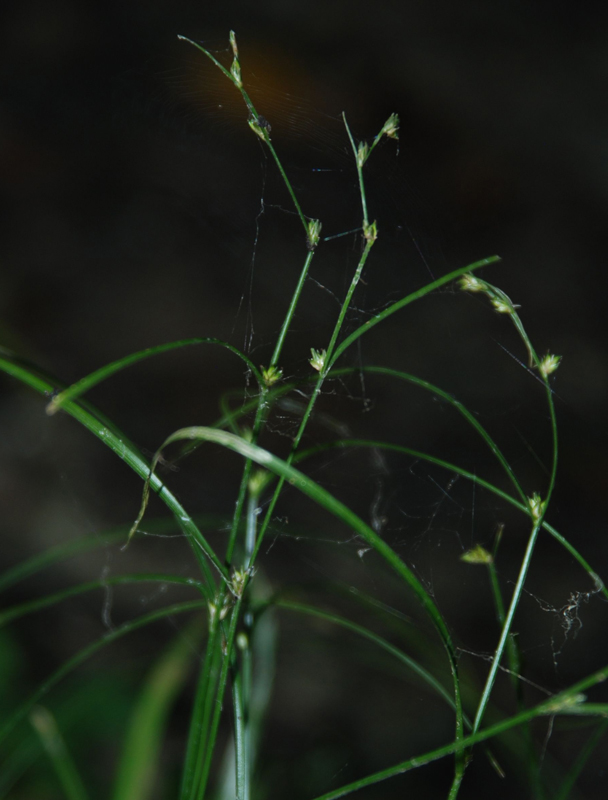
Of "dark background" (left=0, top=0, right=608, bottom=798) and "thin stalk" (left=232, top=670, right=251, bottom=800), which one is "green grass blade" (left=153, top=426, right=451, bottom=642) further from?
"dark background" (left=0, top=0, right=608, bottom=798)

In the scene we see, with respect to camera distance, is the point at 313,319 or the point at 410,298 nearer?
the point at 410,298

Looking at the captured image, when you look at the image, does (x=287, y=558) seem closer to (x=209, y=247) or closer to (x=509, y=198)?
(x=209, y=247)

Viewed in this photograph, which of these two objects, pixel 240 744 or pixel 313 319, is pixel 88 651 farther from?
pixel 313 319

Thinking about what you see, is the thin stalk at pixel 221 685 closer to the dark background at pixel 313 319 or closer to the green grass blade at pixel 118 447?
the green grass blade at pixel 118 447

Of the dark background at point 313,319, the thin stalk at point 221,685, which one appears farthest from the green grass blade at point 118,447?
the dark background at point 313,319

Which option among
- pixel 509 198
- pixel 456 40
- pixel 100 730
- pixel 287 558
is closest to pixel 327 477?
pixel 287 558

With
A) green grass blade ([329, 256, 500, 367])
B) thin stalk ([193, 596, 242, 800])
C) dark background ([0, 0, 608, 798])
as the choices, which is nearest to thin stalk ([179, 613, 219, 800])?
thin stalk ([193, 596, 242, 800])

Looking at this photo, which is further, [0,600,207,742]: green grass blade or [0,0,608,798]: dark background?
[0,0,608,798]: dark background

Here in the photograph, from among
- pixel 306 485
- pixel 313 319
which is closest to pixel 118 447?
pixel 306 485
